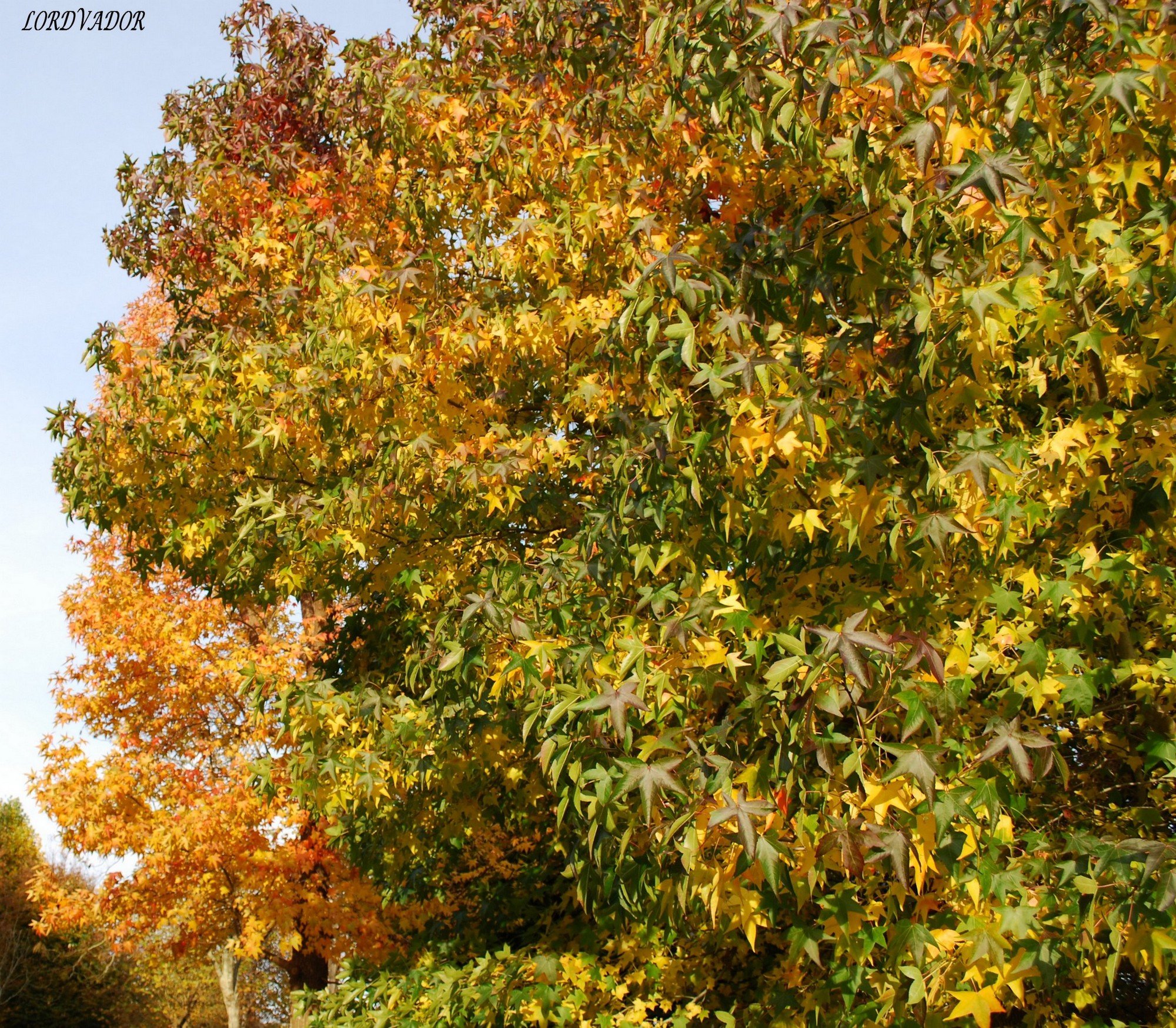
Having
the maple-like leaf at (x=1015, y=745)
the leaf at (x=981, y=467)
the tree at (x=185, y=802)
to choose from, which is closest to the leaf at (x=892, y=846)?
the maple-like leaf at (x=1015, y=745)

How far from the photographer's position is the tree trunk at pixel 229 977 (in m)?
26.1

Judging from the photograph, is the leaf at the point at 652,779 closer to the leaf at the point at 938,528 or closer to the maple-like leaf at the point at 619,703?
the maple-like leaf at the point at 619,703

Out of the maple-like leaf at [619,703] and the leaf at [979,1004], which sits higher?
the maple-like leaf at [619,703]

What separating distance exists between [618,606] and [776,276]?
2.03 m

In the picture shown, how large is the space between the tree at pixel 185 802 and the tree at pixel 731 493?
13.0 feet

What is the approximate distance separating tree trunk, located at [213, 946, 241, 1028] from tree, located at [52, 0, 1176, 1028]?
2090 centimetres

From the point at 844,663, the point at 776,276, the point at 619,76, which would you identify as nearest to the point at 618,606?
the point at 776,276

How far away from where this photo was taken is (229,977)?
92.2 feet

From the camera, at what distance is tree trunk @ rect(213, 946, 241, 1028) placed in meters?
26.1

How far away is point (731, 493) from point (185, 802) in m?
10.7

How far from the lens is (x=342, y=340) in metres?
6.60

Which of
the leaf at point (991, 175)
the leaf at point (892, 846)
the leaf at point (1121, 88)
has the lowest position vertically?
the leaf at point (892, 846)

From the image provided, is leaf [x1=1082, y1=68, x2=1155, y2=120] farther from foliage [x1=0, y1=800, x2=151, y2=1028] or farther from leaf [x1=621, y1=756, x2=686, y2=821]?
foliage [x1=0, y1=800, x2=151, y2=1028]

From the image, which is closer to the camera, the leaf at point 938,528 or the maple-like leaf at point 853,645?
the maple-like leaf at point 853,645
